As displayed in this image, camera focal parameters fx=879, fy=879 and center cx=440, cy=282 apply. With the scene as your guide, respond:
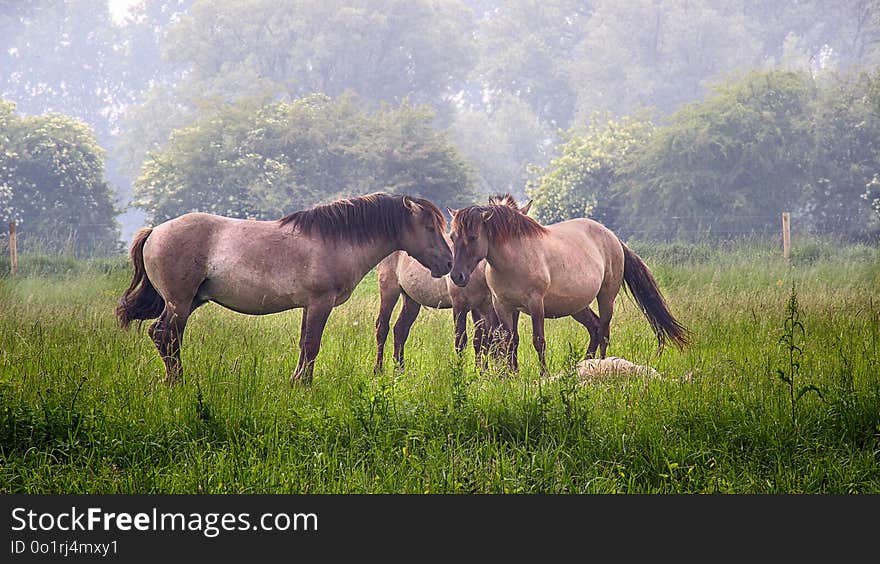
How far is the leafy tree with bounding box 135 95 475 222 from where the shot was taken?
107ft

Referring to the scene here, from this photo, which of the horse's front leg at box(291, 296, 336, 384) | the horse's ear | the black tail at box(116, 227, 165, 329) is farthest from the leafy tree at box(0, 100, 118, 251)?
the horse's front leg at box(291, 296, 336, 384)

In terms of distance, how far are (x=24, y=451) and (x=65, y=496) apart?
1.03m

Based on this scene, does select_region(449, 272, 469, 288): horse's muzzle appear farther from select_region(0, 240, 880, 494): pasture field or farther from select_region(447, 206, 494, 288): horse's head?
select_region(0, 240, 880, 494): pasture field

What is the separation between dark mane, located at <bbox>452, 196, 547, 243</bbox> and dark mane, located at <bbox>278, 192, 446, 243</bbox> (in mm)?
313

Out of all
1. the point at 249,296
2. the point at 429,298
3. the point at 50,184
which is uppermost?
the point at 50,184

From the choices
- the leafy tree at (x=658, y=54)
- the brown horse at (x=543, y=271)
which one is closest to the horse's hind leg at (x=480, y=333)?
the brown horse at (x=543, y=271)

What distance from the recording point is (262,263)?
749cm

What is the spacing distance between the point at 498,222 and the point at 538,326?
1.03m

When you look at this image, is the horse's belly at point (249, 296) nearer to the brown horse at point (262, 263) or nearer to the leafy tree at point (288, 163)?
the brown horse at point (262, 263)

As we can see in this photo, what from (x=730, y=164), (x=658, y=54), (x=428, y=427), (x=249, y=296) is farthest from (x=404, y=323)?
(x=658, y=54)

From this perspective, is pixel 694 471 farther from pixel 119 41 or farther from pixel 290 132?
pixel 119 41

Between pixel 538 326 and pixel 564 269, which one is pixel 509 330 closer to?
pixel 538 326

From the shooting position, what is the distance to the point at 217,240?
7.54m

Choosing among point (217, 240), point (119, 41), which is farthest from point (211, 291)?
point (119, 41)
